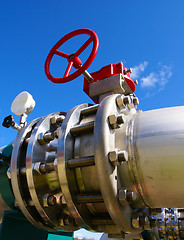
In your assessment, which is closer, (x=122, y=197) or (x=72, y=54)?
(x=122, y=197)

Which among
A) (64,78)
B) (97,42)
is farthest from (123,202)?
(97,42)

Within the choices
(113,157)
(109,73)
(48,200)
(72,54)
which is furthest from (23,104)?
(113,157)

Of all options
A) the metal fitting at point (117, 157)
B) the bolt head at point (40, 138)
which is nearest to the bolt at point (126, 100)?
the metal fitting at point (117, 157)

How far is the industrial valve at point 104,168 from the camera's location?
67cm

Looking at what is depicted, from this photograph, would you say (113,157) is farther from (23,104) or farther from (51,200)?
(23,104)

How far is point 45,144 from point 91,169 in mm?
249

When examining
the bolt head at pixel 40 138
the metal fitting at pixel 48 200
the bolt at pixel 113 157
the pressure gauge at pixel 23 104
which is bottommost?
the metal fitting at pixel 48 200

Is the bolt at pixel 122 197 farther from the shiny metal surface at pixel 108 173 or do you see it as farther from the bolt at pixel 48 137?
the bolt at pixel 48 137

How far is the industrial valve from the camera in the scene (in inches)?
26.5

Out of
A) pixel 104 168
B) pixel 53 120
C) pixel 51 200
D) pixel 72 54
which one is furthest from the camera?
pixel 72 54

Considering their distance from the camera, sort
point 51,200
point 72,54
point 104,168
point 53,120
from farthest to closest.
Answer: point 72,54 < point 53,120 < point 51,200 < point 104,168

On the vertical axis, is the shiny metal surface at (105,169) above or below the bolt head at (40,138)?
below

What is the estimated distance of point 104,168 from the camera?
65cm

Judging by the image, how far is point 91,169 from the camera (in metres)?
0.77
